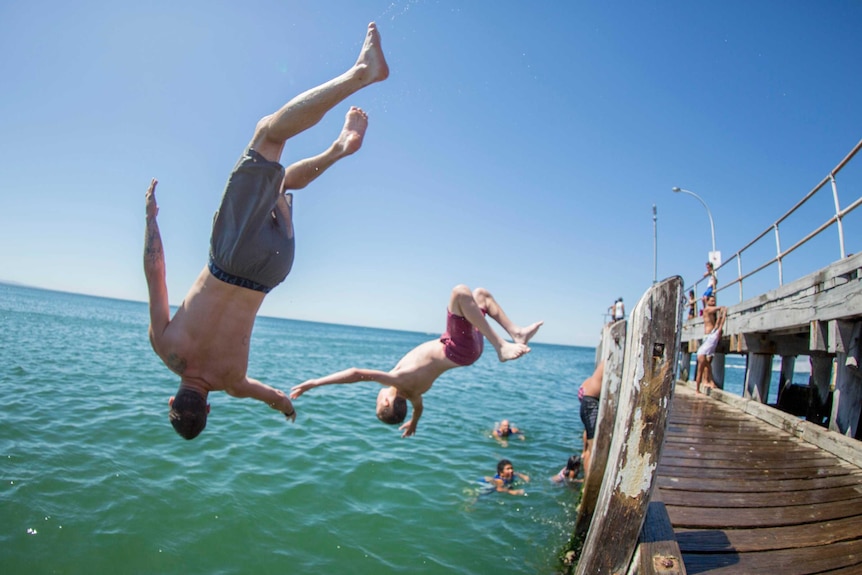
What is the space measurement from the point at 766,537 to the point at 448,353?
10.7ft

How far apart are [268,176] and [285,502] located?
5764 mm

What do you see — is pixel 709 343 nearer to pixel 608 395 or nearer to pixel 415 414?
pixel 608 395

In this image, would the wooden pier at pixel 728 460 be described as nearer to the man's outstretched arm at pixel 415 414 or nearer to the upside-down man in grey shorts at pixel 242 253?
the man's outstretched arm at pixel 415 414

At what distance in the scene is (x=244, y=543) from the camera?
19.6ft

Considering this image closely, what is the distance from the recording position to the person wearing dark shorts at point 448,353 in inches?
185

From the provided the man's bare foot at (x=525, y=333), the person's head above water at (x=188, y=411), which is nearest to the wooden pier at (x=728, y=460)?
the man's bare foot at (x=525, y=333)

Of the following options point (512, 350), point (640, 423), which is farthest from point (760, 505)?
point (512, 350)

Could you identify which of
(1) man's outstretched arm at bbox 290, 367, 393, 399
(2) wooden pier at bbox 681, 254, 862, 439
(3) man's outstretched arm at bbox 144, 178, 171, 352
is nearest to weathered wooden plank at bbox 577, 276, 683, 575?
(1) man's outstretched arm at bbox 290, 367, 393, 399

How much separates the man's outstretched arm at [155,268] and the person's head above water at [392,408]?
2703mm

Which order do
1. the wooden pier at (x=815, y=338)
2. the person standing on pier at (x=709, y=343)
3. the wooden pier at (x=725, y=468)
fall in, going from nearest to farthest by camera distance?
the wooden pier at (x=725, y=468), the wooden pier at (x=815, y=338), the person standing on pier at (x=709, y=343)

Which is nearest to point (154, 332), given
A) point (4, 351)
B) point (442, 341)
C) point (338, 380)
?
Answer: point (338, 380)

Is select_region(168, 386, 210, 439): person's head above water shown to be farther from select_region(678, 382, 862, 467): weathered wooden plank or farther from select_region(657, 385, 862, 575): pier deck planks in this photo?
select_region(678, 382, 862, 467): weathered wooden plank

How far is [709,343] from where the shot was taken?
10.6 meters

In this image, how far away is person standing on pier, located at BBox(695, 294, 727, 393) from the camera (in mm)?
10656
